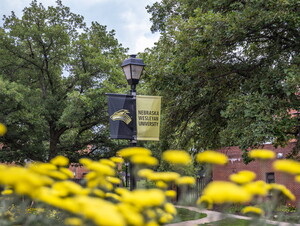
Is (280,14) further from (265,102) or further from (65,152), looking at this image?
(65,152)

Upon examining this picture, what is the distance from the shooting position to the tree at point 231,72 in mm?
7914

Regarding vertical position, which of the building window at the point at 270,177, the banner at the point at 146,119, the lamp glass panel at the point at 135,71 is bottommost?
the building window at the point at 270,177

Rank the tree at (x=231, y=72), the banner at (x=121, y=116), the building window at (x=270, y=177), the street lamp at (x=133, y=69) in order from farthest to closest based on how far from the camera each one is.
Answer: the building window at (x=270, y=177)
the tree at (x=231, y=72)
the street lamp at (x=133, y=69)
the banner at (x=121, y=116)

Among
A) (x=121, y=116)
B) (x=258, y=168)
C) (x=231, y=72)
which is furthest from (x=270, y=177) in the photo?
(x=121, y=116)

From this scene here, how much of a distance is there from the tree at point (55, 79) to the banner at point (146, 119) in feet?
23.7

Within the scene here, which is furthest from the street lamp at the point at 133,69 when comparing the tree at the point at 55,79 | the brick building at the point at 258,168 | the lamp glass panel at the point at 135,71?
the brick building at the point at 258,168

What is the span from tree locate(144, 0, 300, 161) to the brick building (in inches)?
203

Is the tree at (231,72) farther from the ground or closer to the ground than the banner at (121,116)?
farther from the ground

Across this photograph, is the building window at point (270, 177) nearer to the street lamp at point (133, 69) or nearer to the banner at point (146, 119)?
the banner at point (146, 119)

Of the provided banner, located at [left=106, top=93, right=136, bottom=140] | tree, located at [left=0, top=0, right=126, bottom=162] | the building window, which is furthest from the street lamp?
the building window

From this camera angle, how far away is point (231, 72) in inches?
398

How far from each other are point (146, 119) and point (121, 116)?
0.50 meters

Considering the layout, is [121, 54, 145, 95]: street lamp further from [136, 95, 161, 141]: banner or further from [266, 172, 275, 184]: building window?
[266, 172, 275, 184]: building window

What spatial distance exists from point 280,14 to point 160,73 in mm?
3284
